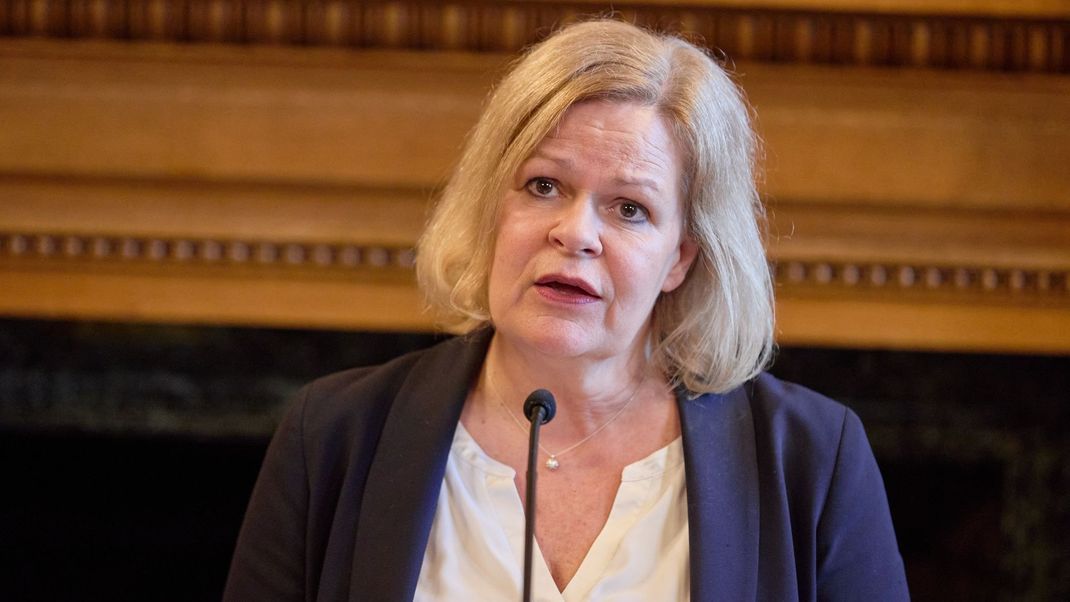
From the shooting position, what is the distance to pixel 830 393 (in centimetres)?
250

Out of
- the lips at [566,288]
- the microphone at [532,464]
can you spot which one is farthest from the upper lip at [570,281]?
the microphone at [532,464]

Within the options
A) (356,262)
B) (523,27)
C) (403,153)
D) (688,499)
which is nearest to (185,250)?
Result: (356,262)

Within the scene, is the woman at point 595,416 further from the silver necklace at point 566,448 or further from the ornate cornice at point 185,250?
the ornate cornice at point 185,250

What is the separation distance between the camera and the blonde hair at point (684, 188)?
4.87 feet

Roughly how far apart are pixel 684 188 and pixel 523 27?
0.73m

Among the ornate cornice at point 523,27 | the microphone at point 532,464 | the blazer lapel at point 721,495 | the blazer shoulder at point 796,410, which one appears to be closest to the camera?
the microphone at point 532,464

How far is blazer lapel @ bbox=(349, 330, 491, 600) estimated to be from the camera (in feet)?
4.73

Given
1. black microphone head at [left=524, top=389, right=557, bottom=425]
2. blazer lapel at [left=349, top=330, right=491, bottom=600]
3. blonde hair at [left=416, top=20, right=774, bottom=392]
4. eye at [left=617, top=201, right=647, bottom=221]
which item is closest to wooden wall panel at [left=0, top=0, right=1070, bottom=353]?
blonde hair at [left=416, top=20, right=774, bottom=392]

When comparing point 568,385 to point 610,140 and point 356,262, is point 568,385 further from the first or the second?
point 356,262

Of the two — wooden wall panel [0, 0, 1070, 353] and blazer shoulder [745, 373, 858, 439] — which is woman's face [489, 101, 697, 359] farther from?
wooden wall panel [0, 0, 1070, 353]

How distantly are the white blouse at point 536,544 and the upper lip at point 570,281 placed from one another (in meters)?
0.24

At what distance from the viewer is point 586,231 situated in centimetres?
144

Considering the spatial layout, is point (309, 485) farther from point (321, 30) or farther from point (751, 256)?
point (321, 30)

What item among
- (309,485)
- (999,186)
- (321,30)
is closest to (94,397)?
(321,30)
